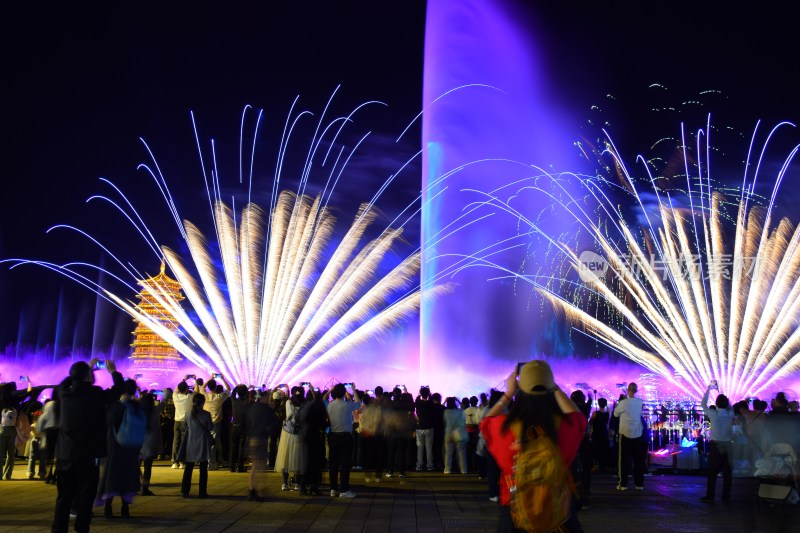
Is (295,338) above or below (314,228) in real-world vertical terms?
below

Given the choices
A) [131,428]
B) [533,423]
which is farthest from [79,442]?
[533,423]

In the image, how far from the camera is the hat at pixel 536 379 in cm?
525

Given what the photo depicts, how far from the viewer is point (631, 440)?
1575 centimetres

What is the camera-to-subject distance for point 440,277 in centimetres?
3400

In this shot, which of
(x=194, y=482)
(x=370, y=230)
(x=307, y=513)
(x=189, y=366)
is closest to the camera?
(x=307, y=513)

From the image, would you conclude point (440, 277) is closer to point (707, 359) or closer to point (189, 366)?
point (707, 359)

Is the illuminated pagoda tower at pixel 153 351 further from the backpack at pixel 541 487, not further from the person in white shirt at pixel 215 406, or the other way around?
the backpack at pixel 541 487

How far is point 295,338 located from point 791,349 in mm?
17351

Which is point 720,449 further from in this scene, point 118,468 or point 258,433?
point 118,468

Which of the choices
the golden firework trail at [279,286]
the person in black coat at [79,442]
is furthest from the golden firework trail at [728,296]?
the person in black coat at [79,442]

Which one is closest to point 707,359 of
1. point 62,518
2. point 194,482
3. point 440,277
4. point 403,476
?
point 440,277

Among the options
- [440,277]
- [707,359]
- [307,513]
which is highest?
[440,277]

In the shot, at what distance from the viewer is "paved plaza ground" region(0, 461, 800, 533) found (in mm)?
10312

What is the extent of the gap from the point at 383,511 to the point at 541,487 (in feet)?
24.2
